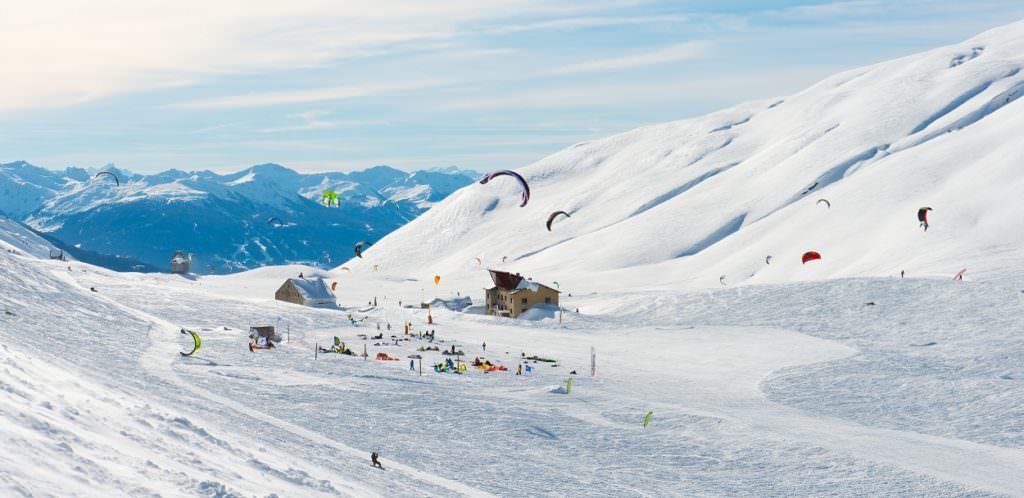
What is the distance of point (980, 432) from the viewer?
33844 mm

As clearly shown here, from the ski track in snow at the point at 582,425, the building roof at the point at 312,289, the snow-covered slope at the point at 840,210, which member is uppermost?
the snow-covered slope at the point at 840,210

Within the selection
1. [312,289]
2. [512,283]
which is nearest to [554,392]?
[512,283]

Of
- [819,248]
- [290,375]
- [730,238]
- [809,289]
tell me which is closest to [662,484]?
[290,375]

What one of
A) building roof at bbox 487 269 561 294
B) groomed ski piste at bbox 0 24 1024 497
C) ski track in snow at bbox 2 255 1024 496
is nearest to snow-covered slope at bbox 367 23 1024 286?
groomed ski piste at bbox 0 24 1024 497

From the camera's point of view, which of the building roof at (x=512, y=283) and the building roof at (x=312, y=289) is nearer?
the building roof at (x=512, y=283)

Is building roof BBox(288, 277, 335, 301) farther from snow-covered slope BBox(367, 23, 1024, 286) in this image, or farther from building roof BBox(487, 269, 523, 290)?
snow-covered slope BBox(367, 23, 1024, 286)

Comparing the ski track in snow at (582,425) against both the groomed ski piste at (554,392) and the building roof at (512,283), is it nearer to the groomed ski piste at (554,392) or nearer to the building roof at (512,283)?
the groomed ski piste at (554,392)

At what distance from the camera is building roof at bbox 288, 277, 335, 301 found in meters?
80.9

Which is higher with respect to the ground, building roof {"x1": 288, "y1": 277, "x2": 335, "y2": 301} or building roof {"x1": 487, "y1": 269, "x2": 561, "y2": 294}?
building roof {"x1": 487, "y1": 269, "x2": 561, "y2": 294}

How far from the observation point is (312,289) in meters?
82.4

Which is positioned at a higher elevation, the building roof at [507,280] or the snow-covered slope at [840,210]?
the snow-covered slope at [840,210]

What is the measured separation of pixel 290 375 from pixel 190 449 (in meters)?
A: 19.4

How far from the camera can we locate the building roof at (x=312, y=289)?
80.9 metres

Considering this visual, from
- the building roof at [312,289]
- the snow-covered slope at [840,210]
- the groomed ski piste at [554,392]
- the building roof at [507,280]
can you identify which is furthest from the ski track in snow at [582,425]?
the snow-covered slope at [840,210]
